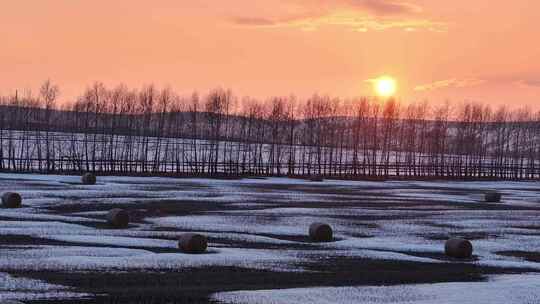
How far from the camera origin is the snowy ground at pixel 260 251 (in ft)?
55.5

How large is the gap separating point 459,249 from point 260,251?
225 inches

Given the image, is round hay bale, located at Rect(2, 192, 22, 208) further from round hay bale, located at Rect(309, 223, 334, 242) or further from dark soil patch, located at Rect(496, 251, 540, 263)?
dark soil patch, located at Rect(496, 251, 540, 263)

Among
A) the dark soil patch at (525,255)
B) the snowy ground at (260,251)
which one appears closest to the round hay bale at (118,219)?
the snowy ground at (260,251)

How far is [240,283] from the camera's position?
17.8 meters

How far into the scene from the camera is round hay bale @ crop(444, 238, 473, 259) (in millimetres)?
23250

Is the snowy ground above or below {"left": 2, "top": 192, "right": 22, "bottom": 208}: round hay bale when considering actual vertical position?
below

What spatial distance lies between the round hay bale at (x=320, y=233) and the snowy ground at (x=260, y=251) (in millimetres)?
410

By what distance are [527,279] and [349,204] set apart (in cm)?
2304

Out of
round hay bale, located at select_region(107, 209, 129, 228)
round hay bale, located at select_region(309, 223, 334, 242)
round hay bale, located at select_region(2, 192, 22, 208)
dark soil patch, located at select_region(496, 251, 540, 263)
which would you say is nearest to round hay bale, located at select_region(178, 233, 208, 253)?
round hay bale, located at select_region(309, 223, 334, 242)

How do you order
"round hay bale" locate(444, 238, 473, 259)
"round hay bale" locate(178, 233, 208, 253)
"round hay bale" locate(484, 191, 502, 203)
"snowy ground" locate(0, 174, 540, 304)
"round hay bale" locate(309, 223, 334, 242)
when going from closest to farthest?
"snowy ground" locate(0, 174, 540, 304)
"round hay bale" locate(178, 233, 208, 253)
"round hay bale" locate(444, 238, 473, 259)
"round hay bale" locate(309, 223, 334, 242)
"round hay bale" locate(484, 191, 502, 203)

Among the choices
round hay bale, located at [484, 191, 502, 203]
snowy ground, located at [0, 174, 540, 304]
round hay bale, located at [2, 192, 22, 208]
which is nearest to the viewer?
snowy ground, located at [0, 174, 540, 304]

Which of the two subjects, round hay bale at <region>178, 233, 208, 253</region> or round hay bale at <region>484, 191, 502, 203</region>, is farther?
round hay bale at <region>484, 191, 502, 203</region>

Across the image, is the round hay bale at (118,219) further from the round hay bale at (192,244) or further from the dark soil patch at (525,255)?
the dark soil patch at (525,255)

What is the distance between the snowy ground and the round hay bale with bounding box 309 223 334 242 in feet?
1.35
